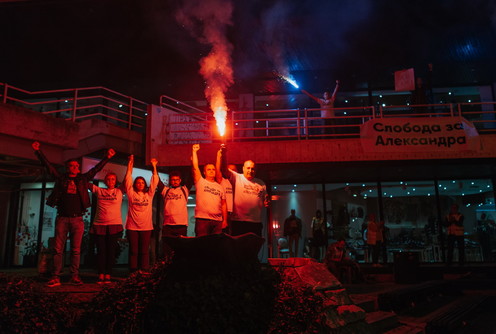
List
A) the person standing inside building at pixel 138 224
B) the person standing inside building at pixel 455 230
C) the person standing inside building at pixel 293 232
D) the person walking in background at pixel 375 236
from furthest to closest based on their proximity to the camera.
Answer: the person standing inside building at pixel 293 232, the person walking in background at pixel 375 236, the person standing inside building at pixel 455 230, the person standing inside building at pixel 138 224

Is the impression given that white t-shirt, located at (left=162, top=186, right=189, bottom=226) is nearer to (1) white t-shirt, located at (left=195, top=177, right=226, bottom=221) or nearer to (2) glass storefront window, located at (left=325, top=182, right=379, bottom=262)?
(1) white t-shirt, located at (left=195, top=177, right=226, bottom=221)

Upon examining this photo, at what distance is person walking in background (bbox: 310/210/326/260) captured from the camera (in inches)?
534

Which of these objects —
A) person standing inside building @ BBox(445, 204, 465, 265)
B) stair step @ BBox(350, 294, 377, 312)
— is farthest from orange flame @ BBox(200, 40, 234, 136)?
person standing inside building @ BBox(445, 204, 465, 265)

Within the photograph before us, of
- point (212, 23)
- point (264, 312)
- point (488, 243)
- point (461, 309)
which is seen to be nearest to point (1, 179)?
point (212, 23)

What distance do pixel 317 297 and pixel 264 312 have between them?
818 millimetres

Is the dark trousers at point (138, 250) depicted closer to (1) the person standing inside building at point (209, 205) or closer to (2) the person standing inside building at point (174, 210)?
(2) the person standing inside building at point (174, 210)

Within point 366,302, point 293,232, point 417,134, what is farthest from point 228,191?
point 417,134

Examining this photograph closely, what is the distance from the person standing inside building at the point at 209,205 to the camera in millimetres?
6344

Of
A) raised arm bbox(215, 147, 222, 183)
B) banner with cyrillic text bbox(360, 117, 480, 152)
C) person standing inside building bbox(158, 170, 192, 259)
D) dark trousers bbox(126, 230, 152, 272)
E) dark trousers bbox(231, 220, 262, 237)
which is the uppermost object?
banner with cyrillic text bbox(360, 117, 480, 152)

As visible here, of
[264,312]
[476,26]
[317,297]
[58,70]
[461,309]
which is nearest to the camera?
[264,312]

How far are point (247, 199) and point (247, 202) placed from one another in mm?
49

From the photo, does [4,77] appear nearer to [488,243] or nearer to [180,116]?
[180,116]

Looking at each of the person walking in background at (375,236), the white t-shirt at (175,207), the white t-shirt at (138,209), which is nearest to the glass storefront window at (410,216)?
the person walking in background at (375,236)

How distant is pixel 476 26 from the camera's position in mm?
13438
